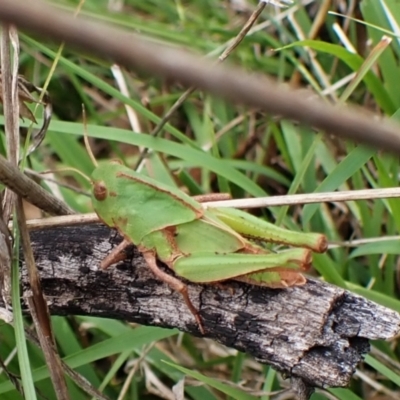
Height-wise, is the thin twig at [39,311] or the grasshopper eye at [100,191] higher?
the grasshopper eye at [100,191]

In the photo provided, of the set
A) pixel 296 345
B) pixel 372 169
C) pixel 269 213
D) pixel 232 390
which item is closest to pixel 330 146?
pixel 372 169

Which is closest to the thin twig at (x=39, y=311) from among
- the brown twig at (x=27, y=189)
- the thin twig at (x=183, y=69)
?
the brown twig at (x=27, y=189)

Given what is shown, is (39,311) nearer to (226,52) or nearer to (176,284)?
(176,284)

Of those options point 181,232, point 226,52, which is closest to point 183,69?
point 181,232

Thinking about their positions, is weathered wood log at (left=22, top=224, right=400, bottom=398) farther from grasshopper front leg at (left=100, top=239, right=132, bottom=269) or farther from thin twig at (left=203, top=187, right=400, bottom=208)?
thin twig at (left=203, top=187, right=400, bottom=208)

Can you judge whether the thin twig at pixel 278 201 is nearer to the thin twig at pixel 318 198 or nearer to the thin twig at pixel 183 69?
the thin twig at pixel 318 198

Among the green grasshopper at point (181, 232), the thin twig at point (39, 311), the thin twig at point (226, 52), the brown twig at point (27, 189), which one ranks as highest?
the thin twig at point (226, 52)
